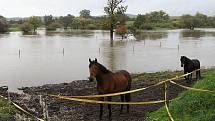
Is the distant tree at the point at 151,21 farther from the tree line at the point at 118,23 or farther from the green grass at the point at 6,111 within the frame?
the green grass at the point at 6,111

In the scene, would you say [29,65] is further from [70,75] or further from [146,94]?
[146,94]

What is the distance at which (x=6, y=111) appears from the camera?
12195mm

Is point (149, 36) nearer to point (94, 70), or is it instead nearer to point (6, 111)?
point (94, 70)

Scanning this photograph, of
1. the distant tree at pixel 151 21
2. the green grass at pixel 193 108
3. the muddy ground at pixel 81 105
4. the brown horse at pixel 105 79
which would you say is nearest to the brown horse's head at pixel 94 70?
the brown horse at pixel 105 79

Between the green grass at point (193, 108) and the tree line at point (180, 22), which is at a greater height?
the tree line at point (180, 22)

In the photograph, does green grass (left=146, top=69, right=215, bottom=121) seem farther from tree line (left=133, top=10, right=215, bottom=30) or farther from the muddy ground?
tree line (left=133, top=10, right=215, bottom=30)

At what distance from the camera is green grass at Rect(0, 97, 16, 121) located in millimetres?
11094

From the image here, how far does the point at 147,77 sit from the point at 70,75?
5.90 m

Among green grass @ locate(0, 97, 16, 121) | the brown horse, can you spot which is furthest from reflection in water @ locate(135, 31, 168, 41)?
the brown horse

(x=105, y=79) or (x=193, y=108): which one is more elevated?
(x=105, y=79)

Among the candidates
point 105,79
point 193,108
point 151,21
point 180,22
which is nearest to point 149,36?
point 151,21

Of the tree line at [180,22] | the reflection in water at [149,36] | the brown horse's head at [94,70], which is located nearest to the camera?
the brown horse's head at [94,70]

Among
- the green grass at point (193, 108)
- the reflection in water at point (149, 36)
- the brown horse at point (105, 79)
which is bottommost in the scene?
the reflection in water at point (149, 36)

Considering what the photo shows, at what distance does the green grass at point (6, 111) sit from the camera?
36.4 feet
